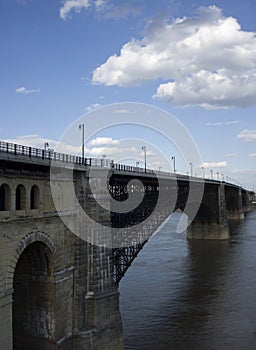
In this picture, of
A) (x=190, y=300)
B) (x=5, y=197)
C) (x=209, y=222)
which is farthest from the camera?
(x=209, y=222)

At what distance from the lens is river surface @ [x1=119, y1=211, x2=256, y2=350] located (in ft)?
91.2

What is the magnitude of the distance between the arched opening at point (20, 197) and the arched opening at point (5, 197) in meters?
0.94

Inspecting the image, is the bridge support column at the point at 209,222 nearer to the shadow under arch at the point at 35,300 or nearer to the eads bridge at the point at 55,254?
the eads bridge at the point at 55,254

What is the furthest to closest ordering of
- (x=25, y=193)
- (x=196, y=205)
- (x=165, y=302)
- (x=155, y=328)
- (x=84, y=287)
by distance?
(x=196, y=205) → (x=165, y=302) → (x=155, y=328) → (x=84, y=287) → (x=25, y=193)

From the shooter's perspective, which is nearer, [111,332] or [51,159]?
[51,159]

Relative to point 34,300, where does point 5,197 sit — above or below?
above

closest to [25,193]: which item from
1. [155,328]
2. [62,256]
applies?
[62,256]

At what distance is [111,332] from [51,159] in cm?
1118

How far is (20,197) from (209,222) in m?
57.8

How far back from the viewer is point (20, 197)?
68.9ft

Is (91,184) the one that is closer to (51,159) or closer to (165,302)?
(51,159)

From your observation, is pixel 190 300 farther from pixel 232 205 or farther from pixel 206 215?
pixel 232 205

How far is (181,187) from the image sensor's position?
56.8 m

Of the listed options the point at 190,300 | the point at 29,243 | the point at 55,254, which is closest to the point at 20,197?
Answer: the point at 29,243
